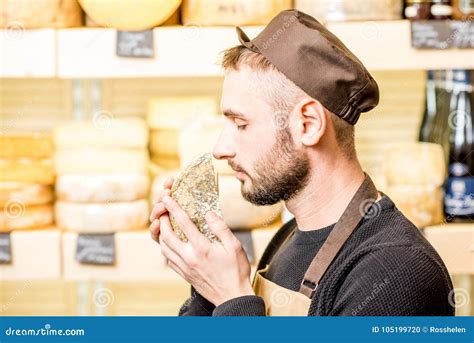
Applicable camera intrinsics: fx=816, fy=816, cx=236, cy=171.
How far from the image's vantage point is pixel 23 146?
6.06ft

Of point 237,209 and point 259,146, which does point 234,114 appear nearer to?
point 259,146

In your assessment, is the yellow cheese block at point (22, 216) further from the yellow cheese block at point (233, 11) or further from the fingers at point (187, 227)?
the fingers at point (187, 227)

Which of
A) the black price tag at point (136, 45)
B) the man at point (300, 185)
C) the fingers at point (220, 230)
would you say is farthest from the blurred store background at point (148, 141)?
the fingers at point (220, 230)

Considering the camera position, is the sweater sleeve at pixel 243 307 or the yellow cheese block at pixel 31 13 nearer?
the sweater sleeve at pixel 243 307

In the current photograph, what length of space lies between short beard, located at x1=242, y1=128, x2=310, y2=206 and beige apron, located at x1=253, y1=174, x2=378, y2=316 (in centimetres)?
9

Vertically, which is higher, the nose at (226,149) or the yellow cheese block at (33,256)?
the nose at (226,149)

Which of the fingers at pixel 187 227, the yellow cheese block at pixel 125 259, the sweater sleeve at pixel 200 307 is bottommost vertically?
the yellow cheese block at pixel 125 259

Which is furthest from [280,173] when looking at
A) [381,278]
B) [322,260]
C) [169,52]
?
[169,52]

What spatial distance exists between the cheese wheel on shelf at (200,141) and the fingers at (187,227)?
1.94 ft

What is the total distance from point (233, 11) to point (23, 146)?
56 cm

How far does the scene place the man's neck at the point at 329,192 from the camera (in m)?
1.24

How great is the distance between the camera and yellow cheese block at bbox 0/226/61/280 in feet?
5.88
